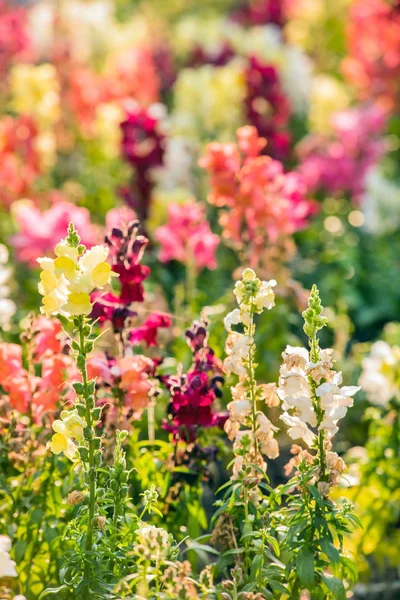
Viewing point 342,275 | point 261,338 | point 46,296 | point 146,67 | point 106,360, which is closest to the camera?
Result: point 46,296

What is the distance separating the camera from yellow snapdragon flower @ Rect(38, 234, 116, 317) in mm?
1909

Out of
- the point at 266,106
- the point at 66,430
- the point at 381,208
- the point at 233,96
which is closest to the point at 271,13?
the point at 233,96

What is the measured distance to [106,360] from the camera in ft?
8.21

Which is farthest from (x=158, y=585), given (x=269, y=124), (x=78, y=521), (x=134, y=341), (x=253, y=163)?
(x=269, y=124)

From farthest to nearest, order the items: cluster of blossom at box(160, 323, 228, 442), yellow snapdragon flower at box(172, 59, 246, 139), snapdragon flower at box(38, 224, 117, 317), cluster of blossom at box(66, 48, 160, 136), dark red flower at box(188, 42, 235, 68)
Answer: dark red flower at box(188, 42, 235, 68), cluster of blossom at box(66, 48, 160, 136), yellow snapdragon flower at box(172, 59, 246, 139), cluster of blossom at box(160, 323, 228, 442), snapdragon flower at box(38, 224, 117, 317)

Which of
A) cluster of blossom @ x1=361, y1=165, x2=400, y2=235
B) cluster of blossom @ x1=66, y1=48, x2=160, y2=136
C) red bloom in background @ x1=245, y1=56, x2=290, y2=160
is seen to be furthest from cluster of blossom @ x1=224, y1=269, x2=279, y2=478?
cluster of blossom @ x1=66, y1=48, x2=160, y2=136

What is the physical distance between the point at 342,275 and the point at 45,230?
Answer: 142 cm

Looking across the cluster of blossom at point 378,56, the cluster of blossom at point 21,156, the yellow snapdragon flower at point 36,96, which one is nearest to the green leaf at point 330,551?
the cluster of blossom at point 21,156

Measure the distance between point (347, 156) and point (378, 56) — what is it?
1.78 m

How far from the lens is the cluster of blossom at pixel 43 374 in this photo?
2510 millimetres

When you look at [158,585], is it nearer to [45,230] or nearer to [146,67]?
[45,230]

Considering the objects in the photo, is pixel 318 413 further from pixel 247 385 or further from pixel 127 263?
pixel 127 263

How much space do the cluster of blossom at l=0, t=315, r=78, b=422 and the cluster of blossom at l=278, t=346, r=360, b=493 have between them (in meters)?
0.66

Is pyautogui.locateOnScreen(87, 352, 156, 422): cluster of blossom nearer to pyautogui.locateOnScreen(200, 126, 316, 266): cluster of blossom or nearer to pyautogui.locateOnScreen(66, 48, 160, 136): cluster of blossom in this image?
pyautogui.locateOnScreen(200, 126, 316, 266): cluster of blossom
